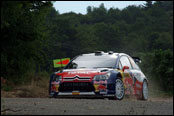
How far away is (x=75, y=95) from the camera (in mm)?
13688

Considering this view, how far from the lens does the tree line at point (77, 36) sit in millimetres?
20484

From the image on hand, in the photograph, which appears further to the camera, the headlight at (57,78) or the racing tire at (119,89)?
the headlight at (57,78)

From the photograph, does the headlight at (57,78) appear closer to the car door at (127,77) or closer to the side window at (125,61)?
the car door at (127,77)

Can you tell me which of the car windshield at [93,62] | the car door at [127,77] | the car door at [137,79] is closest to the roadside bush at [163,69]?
the car door at [137,79]

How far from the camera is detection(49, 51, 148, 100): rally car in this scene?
13.5 metres

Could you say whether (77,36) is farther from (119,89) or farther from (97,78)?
(97,78)

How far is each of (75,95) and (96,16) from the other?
139572mm

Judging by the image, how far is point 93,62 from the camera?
14.7m

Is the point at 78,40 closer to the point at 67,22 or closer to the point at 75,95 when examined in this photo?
the point at 67,22

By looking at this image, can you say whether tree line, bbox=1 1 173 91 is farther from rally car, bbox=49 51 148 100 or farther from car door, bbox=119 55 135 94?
car door, bbox=119 55 135 94

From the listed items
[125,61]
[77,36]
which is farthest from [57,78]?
[77,36]

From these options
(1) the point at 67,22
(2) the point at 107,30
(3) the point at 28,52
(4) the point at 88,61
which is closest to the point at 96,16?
(2) the point at 107,30

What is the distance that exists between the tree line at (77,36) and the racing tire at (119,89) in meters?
3.31

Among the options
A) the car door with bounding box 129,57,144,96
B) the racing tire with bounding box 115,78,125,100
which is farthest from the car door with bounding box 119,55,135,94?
the racing tire with bounding box 115,78,125,100
